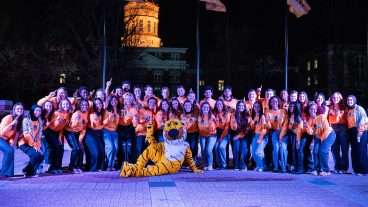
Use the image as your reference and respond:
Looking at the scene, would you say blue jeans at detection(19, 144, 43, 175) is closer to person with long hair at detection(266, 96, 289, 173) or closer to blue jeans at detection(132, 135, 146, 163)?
blue jeans at detection(132, 135, 146, 163)

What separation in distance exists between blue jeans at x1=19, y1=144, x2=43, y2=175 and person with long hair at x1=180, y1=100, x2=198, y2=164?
368 centimetres

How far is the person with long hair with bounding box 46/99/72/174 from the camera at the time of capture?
35.9 ft

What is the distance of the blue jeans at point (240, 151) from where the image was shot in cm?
1154

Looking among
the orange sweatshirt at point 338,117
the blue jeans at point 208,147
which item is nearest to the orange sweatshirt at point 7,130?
the blue jeans at point 208,147

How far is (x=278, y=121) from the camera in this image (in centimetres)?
1120

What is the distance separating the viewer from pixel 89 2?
103ft

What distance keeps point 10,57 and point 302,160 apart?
32.6 metres

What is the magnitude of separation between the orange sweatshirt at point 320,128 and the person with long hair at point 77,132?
18.2ft

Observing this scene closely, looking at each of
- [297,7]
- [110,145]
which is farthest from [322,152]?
[297,7]

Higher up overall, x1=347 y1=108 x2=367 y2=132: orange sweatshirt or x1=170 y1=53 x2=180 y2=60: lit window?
x1=170 y1=53 x2=180 y2=60: lit window

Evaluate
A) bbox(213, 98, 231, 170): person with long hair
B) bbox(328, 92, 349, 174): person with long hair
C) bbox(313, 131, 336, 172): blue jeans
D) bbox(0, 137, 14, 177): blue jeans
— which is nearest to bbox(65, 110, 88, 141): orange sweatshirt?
bbox(0, 137, 14, 177): blue jeans

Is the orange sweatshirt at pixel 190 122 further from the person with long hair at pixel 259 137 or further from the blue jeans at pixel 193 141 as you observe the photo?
the person with long hair at pixel 259 137

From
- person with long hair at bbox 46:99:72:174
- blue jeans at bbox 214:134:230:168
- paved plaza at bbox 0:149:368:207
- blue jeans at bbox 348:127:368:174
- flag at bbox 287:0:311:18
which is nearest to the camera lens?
paved plaza at bbox 0:149:368:207

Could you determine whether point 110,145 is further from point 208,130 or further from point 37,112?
point 208,130
